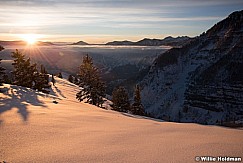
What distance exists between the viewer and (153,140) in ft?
19.5

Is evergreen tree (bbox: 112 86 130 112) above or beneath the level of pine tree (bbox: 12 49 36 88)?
beneath

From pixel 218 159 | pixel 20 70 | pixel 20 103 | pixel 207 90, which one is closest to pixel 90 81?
pixel 20 70

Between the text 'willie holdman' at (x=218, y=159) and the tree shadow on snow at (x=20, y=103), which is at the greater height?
the text 'willie holdman' at (x=218, y=159)

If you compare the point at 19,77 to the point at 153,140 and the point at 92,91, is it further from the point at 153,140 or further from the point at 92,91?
the point at 153,140

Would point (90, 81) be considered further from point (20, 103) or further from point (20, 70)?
point (20, 103)

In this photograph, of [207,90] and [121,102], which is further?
[207,90]

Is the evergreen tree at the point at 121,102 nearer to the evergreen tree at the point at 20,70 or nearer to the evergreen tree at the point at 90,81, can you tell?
the evergreen tree at the point at 90,81

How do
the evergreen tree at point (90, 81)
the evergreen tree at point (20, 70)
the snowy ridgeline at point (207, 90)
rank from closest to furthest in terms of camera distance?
the evergreen tree at point (20, 70)
the evergreen tree at point (90, 81)
the snowy ridgeline at point (207, 90)

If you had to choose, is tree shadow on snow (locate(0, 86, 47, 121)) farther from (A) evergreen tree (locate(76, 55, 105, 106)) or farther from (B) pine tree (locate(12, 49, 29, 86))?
(B) pine tree (locate(12, 49, 29, 86))

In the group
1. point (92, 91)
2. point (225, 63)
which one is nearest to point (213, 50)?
point (225, 63)

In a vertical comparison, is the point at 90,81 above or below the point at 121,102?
above

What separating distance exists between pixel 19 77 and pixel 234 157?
110ft

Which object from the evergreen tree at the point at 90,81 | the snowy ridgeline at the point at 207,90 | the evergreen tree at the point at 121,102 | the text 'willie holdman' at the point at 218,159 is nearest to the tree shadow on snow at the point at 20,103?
the text 'willie holdman' at the point at 218,159

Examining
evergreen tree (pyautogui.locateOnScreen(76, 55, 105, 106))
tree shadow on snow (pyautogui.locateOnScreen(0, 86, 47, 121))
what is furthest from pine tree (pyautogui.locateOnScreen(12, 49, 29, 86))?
tree shadow on snow (pyautogui.locateOnScreen(0, 86, 47, 121))
